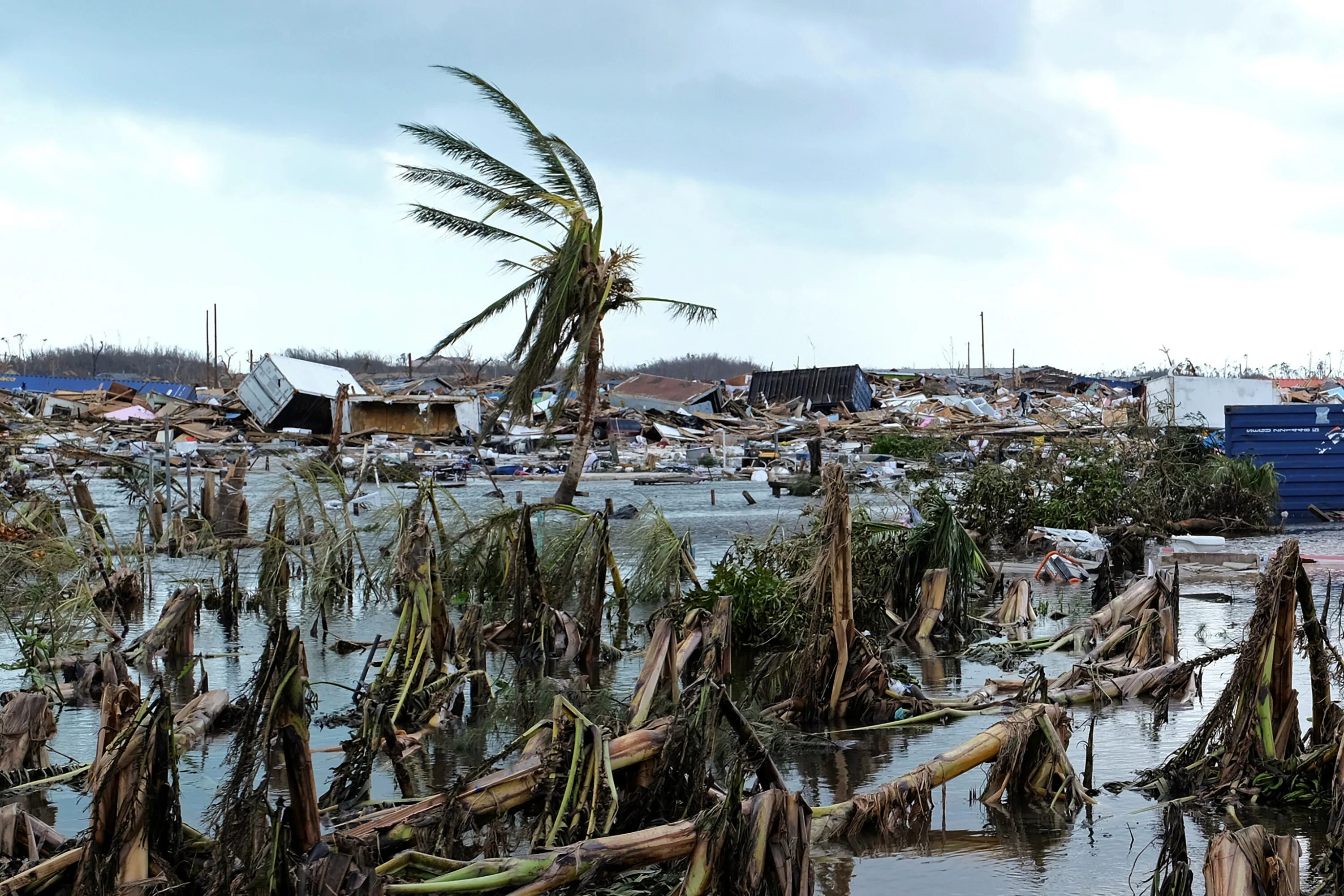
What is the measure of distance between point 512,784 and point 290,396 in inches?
1428

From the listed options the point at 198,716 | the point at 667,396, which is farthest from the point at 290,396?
the point at 198,716

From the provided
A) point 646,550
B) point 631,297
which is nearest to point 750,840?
point 646,550

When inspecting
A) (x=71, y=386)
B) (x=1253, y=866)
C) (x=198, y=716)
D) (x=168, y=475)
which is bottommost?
(x=198, y=716)

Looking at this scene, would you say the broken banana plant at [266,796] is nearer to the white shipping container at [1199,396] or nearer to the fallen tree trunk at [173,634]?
the fallen tree trunk at [173,634]

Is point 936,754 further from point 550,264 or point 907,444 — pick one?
point 907,444

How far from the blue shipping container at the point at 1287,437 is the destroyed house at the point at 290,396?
90.9 feet

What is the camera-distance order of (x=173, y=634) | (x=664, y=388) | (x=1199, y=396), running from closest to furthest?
(x=173, y=634) < (x=1199, y=396) < (x=664, y=388)

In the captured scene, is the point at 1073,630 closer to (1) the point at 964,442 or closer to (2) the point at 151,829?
(2) the point at 151,829

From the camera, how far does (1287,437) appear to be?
18.3m

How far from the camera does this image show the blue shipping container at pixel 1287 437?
1827 cm

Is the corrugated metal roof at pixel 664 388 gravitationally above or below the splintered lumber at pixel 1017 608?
above

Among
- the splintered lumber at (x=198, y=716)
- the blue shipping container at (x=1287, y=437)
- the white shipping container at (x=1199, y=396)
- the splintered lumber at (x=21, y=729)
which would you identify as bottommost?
the splintered lumber at (x=198, y=716)

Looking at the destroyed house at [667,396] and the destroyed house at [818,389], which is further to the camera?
the destroyed house at [818,389]

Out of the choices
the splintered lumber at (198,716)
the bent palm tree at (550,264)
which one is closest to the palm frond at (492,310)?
the bent palm tree at (550,264)
